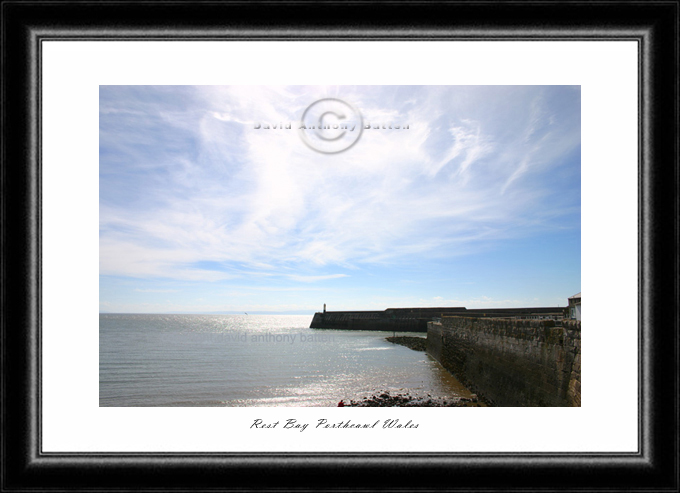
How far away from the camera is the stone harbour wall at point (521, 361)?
18.3 feet

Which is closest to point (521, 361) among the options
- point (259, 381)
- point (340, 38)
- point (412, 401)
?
point (412, 401)

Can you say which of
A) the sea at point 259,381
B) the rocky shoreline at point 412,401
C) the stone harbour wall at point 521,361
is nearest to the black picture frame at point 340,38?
the stone harbour wall at point 521,361

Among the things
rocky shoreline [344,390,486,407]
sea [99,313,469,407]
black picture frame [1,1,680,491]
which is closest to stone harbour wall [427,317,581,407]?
rocky shoreline [344,390,486,407]

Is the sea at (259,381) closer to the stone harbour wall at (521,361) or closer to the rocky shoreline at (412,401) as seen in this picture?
A: the rocky shoreline at (412,401)

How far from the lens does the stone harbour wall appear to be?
18.3ft

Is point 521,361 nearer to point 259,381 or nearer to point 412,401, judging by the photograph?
point 412,401

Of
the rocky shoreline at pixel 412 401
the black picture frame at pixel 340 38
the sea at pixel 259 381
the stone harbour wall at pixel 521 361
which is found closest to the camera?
the black picture frame at pixel 340 38

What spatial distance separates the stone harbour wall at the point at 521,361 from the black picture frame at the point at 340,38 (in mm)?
2378

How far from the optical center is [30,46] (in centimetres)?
326

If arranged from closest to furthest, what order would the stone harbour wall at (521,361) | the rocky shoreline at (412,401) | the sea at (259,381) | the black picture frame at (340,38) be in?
the black picture frame at (340,38) < the stone harbour wall at (521,361) < the rocky shoreline at (412,401) < the sea at (259,381)

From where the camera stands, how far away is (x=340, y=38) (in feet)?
10.8

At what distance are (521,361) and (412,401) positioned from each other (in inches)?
179
